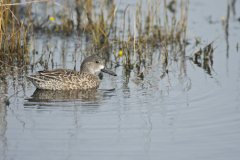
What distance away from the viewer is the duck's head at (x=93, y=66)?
1064cm

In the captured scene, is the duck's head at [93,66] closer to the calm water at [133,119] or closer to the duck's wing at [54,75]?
the calm water at [133,119]

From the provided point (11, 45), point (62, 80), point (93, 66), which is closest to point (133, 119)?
point (62, 80)

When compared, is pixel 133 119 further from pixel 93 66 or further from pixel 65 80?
pixel 93 66

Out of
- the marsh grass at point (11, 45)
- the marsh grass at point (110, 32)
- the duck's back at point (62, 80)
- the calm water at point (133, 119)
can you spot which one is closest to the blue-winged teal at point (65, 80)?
the duck's back at point (62, 80)

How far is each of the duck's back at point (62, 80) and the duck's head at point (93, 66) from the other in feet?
1.27

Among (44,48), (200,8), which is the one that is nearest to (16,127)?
(44,48)

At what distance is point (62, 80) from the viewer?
988 centimetres

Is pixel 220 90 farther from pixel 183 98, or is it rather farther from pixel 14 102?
pixel 14 102

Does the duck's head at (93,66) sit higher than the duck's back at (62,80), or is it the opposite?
the duck's head at (93,66)

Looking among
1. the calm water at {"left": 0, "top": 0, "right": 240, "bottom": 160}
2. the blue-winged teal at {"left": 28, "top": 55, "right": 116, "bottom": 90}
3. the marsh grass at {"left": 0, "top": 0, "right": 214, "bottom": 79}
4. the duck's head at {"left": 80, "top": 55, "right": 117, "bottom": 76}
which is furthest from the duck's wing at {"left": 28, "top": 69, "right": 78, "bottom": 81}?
the marsh grass at {"left": 0, "top": 0, "right": 214, "bottom": 79}

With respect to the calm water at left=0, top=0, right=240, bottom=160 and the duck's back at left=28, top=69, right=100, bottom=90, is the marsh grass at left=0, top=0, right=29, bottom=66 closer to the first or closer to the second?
the calm water at left=0, top=0, right=240, bottom=160

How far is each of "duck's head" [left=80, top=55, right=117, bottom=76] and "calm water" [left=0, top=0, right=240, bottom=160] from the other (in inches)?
9.3

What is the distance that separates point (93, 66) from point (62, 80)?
0.92m

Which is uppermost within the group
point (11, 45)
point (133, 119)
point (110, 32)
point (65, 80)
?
point (110, 32)
